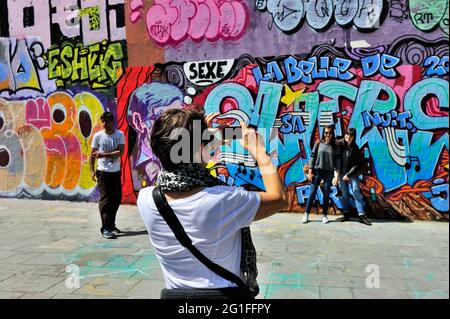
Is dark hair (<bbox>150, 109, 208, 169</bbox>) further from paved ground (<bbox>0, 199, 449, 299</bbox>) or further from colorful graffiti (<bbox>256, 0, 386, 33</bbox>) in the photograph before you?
colorful graffiti (<bbox>256, 0, 386, 33</bbox>)

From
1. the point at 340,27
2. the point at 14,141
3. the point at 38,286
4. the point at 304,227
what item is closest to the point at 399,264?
the point at 304,227

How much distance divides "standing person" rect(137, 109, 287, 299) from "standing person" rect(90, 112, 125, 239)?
16.5 feet

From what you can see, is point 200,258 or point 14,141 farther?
point 14,141

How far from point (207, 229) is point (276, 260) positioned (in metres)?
3.95

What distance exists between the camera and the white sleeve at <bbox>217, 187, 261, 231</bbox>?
1.83m

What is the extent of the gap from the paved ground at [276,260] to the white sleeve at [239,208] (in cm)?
196

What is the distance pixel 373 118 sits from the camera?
8.18m

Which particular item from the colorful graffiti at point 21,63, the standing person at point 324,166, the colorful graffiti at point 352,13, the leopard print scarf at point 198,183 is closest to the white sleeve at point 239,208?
the leopard print scarf at point 198,183

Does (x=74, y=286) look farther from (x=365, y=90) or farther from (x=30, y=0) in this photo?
(x=30, y=0)

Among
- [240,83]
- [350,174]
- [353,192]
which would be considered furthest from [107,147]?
[353,192]

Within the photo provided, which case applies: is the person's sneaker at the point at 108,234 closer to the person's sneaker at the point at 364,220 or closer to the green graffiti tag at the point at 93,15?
the person's sneaker at the point at 364,220

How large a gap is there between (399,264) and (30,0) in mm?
9986

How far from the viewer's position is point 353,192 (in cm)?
785

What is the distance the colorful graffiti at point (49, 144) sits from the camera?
1018 cm
